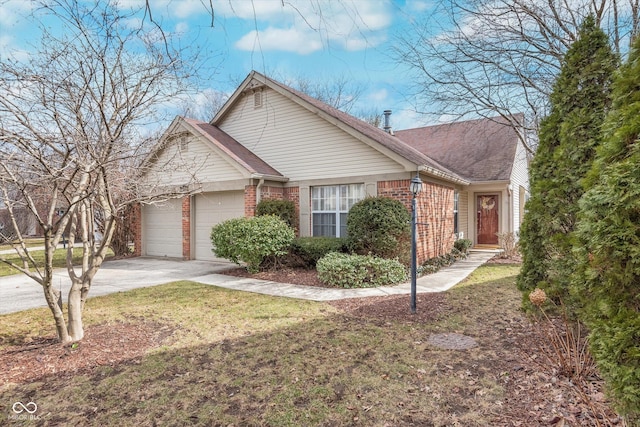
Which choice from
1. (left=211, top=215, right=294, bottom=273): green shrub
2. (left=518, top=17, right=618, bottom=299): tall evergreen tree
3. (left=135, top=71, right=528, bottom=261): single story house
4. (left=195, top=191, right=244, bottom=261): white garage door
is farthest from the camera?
(left=195, top=191, right=244, bottom=261): white garage door

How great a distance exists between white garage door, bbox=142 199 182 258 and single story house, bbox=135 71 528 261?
37 millimetres

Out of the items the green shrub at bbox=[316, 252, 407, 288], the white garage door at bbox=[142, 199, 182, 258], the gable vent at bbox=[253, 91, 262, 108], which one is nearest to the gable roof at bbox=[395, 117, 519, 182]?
the gable vent at bbox=[253, 91, 262, 108]

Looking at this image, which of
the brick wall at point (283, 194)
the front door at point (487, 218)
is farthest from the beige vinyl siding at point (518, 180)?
the brick wall at point (283, 194)

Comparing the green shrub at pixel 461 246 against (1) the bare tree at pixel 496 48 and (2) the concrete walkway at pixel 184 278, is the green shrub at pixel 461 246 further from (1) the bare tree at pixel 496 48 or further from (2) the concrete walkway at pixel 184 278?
(1) the bare tree at pixel 496 48

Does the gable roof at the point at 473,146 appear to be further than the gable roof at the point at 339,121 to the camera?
Yes

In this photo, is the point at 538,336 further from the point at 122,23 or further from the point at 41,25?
the point at 41,25

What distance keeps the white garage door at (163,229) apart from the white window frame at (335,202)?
16.6ft

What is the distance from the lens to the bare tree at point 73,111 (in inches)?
144

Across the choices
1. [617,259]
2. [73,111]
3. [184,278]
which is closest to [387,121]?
[184,278]

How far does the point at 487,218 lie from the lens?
15625 mm

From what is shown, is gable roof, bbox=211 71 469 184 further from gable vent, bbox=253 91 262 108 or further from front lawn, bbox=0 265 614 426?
front lawn, bbox=0 265 614 426

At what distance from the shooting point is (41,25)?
379 cm

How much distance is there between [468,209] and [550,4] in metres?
8.03

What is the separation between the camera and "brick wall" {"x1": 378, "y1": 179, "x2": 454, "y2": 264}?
952cm
